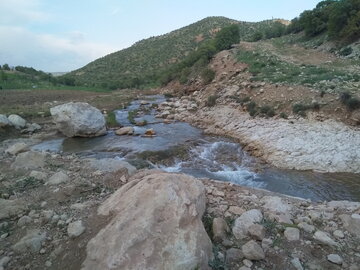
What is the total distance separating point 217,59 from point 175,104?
7.86m

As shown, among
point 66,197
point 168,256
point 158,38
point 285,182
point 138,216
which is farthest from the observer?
point 158,38

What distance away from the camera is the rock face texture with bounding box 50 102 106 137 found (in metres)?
14.8

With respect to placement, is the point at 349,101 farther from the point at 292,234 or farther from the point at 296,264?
the point at 296,264

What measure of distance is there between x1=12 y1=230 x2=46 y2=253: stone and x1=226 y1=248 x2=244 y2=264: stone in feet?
9.55

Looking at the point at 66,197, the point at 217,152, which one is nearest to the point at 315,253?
the point at 66,197

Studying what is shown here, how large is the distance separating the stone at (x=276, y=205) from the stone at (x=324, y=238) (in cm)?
96

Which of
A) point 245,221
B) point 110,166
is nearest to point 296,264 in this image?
point 245,221

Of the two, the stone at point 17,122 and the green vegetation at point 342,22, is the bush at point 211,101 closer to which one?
the stone at point 17,122

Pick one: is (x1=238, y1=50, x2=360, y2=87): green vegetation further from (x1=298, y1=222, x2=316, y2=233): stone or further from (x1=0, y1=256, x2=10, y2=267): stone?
(x1=0, y1=256, x2=10, y2=267): stone

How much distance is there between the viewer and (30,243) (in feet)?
14.5

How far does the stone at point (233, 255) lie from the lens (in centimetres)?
423

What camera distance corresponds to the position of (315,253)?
14.7ft

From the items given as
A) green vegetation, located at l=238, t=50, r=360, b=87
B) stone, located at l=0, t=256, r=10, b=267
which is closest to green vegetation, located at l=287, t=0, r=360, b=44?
green vegetation, located at l=238, t=50, r=360, b=87

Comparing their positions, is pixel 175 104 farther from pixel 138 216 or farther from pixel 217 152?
pixel 138 216
